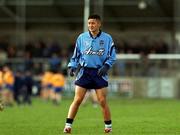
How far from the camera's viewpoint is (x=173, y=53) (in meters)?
38.4

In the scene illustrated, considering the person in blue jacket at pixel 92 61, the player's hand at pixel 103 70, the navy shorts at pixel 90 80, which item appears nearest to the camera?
the player's hand at pixel 103 70

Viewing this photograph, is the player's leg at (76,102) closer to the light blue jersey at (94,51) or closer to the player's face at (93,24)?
the light blue jersey at (94,51)

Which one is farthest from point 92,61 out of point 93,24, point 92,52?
point 93,24

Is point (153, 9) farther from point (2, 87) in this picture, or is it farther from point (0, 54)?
point (2, 87)

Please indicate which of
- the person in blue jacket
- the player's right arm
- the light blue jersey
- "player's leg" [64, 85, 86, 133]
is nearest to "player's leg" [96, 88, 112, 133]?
the person in blue jacket

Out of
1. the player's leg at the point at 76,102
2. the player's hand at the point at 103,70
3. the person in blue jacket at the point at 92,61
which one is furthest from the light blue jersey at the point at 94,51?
the player's leg at the point at 76,102

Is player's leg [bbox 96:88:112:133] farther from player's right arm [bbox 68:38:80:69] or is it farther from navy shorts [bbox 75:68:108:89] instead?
player's right arm [bbox 68:38:80:69]

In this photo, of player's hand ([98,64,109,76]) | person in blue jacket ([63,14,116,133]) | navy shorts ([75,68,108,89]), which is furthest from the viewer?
navy shorts ([75,68,108,89])

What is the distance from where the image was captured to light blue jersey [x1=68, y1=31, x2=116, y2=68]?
46.2ft

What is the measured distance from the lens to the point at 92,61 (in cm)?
1411

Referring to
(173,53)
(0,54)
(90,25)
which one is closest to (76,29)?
(0,54)

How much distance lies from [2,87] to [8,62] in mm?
7803

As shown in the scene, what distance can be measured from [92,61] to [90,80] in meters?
0.39

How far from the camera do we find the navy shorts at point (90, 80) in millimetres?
14172
